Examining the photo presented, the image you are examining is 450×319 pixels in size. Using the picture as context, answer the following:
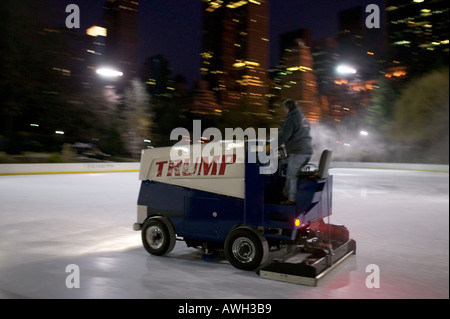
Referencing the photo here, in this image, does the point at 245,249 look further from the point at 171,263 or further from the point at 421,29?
the point at 421,29

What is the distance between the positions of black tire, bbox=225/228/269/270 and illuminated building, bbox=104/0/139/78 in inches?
4837

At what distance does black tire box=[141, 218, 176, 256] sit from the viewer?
17.0 feet

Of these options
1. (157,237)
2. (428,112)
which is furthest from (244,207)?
(428,112)

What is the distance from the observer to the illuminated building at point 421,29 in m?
3.19

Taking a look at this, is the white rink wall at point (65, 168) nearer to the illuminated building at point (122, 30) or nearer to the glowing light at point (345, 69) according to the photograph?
the glowing light at point (345, 69)

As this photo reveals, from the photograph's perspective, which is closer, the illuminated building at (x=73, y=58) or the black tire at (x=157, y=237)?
the black tire at (x=157, y=237)

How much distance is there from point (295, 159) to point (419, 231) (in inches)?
155

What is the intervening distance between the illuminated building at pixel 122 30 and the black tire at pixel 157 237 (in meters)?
122

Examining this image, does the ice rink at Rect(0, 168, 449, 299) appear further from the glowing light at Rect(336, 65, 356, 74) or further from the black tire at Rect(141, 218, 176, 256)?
the glowing light at Rect(336, 65, 356, 74)

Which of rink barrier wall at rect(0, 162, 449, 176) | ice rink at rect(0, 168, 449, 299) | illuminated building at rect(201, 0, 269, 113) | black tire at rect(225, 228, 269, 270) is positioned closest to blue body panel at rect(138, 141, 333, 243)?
black tire at rect(225, 228, 269, 270)

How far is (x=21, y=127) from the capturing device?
32438mm

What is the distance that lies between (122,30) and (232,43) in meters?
40.5

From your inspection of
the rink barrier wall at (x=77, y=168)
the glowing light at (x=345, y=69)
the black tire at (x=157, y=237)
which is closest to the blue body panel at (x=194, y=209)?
the black tire at (x=157, y=237)

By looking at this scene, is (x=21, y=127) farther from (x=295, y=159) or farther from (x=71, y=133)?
(x=295, y=159)
